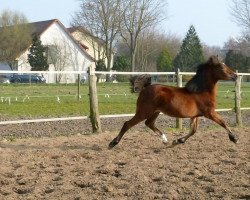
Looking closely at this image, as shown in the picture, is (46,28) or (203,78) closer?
(203,78)

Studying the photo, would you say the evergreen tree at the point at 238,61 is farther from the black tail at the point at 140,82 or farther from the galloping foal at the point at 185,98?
the black tail at the point at 140,82

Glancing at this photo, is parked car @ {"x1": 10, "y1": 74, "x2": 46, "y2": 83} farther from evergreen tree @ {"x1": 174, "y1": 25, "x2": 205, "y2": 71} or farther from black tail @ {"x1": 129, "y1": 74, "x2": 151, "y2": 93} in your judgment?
black tail @ {"x1": 129, "y1": 74, "x2": 151, "y2": 93}

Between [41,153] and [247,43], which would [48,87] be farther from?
[41,153]

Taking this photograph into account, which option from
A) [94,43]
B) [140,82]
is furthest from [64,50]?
[140,82]

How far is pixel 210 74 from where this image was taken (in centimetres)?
789

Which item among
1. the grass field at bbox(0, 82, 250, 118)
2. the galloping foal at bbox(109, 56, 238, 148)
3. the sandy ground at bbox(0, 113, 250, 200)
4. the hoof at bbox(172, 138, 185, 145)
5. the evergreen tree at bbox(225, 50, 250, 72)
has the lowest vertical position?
the grass field at bbox(0, 82, 250, 118)

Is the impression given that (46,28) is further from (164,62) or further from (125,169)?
(125,169)

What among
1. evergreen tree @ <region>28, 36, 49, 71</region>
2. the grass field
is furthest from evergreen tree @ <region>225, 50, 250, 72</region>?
the grass field

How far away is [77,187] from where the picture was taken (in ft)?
Answer: 17.1

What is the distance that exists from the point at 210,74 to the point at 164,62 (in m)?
54.7

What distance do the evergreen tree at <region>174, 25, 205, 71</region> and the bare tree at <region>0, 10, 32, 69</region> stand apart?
804 inches

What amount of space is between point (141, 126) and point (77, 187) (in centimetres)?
713

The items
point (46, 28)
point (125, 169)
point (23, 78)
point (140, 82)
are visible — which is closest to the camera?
point (125, 169)

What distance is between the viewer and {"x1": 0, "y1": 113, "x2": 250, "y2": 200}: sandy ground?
4.96 metres
